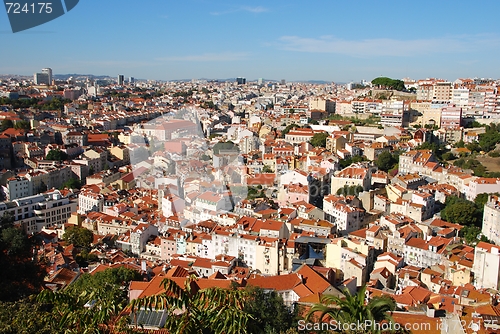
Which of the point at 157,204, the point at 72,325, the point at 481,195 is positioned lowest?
the point at 157,204

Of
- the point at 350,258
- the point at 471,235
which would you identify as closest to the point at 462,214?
the point at 471,235

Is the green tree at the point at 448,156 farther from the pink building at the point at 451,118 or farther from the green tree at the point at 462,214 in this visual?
the green tree at the point at 462,214

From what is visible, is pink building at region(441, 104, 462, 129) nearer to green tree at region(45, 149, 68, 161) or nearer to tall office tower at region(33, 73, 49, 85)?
green tree at region(45, 149, 68, 161)

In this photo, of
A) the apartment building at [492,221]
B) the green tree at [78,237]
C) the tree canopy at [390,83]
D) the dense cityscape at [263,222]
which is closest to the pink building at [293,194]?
the dense cityscape at [263,222]

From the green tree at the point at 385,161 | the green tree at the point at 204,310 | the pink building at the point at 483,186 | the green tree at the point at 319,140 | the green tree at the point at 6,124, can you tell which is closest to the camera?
the green tree at the point at 204,310

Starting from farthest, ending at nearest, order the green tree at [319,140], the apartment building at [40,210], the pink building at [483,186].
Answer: the green tree at [319,140] < the apartment building at [40,210] < the pink building at [483,186]

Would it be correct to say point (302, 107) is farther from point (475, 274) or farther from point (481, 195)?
point (475, 274)

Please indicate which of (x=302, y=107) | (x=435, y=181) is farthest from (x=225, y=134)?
(x=435, y=181)
